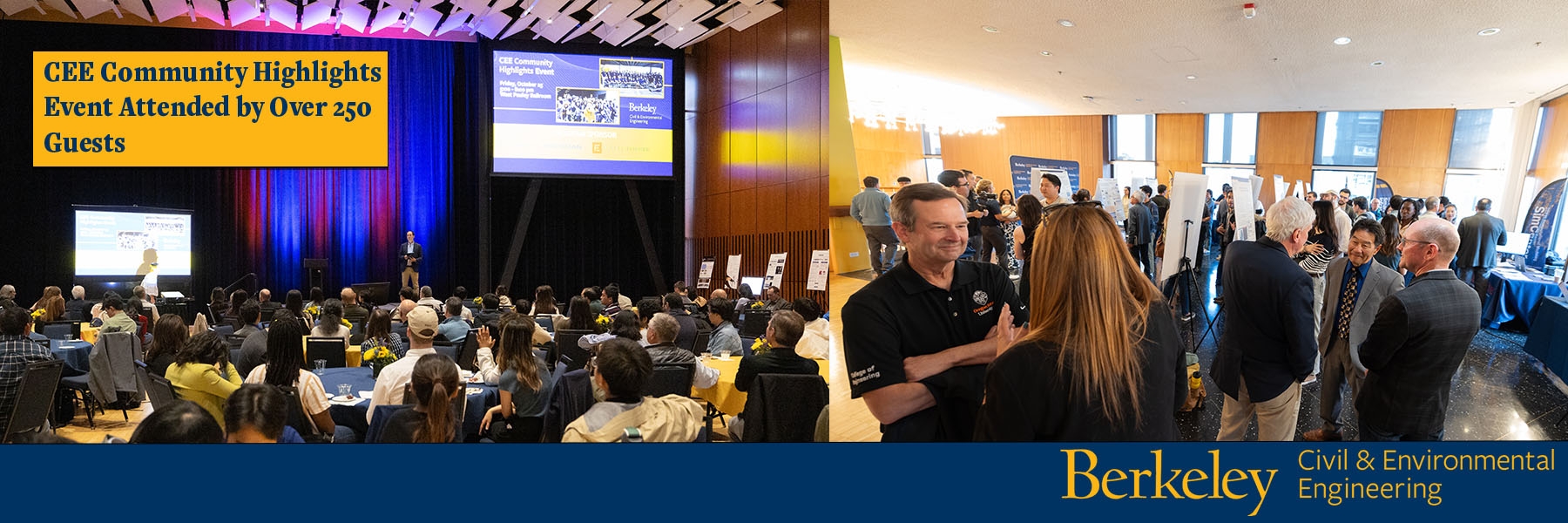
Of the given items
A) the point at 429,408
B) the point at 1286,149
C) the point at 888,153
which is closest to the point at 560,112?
the point at 888,153

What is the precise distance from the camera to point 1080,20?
5047mm

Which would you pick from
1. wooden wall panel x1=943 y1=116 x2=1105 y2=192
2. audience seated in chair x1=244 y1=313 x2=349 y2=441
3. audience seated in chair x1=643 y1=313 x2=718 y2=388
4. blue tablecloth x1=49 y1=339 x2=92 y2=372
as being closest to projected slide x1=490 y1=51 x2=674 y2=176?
wooden wall panel x1=943 y1=116 x2=1105 y2=192

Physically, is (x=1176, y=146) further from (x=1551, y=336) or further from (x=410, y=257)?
(x=410, y=257)

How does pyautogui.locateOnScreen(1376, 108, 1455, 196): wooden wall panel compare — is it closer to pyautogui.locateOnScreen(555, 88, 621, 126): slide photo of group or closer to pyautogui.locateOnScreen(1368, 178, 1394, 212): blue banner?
pyautogui.locateOnScreen(1368, 178, 1394, 212): blue banner

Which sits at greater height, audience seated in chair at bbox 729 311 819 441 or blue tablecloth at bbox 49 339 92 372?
audience seated in chair at bbox 729 311 819 441

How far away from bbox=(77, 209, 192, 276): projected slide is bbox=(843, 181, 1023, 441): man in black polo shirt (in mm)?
13246

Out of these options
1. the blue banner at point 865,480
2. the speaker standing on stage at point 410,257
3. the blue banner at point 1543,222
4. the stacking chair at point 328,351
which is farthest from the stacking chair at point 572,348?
the speaker standing on stage at point 410,257

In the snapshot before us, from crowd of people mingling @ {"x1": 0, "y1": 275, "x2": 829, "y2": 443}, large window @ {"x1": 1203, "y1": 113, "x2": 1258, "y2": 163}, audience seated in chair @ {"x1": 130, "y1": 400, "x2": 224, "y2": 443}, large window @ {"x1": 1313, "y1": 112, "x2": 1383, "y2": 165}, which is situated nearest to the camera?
audience seated in chair @ {"x1": 130, "y1": 400, "x2": 224, "y2": 443}

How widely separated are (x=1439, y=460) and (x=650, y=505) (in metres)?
2.78

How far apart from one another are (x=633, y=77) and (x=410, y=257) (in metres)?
4.21

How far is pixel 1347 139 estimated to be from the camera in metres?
11.5

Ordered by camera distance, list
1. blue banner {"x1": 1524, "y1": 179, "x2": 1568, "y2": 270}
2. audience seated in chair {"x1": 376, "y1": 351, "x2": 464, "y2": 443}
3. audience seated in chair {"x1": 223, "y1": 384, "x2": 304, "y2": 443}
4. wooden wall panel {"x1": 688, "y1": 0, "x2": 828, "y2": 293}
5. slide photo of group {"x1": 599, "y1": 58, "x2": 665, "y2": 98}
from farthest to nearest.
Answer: slide photo of group {"x1": 599, "y1": 58, "x2": 665, "y2": 98} < wooden wall panel {"x1": 688, "y1": 0, "x2": 828, "y2": 293} < blue banner {"x1": 1524, "y1": 179, "x2": 1568, "y2": 270} < audience seated in chair {"x1": 376, "y1": 351, "x2": 464, "y2": 443} < audience seated in chair {"x1": 223, "y1": 384, "x2": 304, "y2": 443}

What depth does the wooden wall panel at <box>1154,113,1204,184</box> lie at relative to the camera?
1470 cm

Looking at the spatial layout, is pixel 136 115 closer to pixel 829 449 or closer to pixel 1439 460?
pixel 829 449
